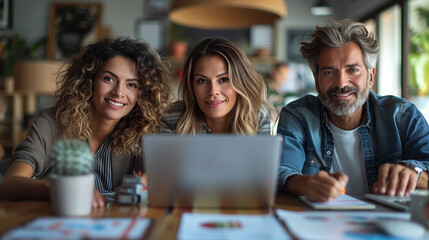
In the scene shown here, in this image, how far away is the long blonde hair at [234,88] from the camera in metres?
1.85

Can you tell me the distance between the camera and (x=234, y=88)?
72.2 inches

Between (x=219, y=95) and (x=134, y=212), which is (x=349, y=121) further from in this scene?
(x=134, y=212)

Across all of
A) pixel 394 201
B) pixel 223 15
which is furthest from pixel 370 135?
pixel 223 15

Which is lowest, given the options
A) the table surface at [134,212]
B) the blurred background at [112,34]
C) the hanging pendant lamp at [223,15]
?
the table surface at [134,212]

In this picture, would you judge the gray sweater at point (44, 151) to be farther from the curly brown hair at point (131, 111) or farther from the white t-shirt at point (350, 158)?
the white t-shirt at point (350, 158)

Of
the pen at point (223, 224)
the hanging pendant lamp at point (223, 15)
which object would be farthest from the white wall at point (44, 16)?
the pen at point (223, 224)

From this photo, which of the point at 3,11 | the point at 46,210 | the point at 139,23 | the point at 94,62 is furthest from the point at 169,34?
the point at 46,210

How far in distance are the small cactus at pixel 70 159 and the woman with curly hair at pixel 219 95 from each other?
0.88 meters

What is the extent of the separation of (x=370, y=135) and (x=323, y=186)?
2.22 feet

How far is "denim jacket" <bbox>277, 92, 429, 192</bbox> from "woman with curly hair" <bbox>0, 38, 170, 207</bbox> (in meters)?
0.60

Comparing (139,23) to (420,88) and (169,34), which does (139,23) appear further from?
(420,88)

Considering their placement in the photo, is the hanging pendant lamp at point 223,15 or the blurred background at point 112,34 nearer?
the hanging pendant lamp at point 223,15

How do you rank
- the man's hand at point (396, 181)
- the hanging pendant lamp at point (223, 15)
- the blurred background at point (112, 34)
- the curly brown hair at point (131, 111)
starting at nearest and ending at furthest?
the man's hand at point (396, 181) → the curly brown hair at point (131, 111) → the hanging pendant lamp at point (223, 15) → the blurred background at point (112, 34)

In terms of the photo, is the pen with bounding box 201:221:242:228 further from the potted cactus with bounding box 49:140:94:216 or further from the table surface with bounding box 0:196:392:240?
the potted cactus with bounding box 49:140:94:216
